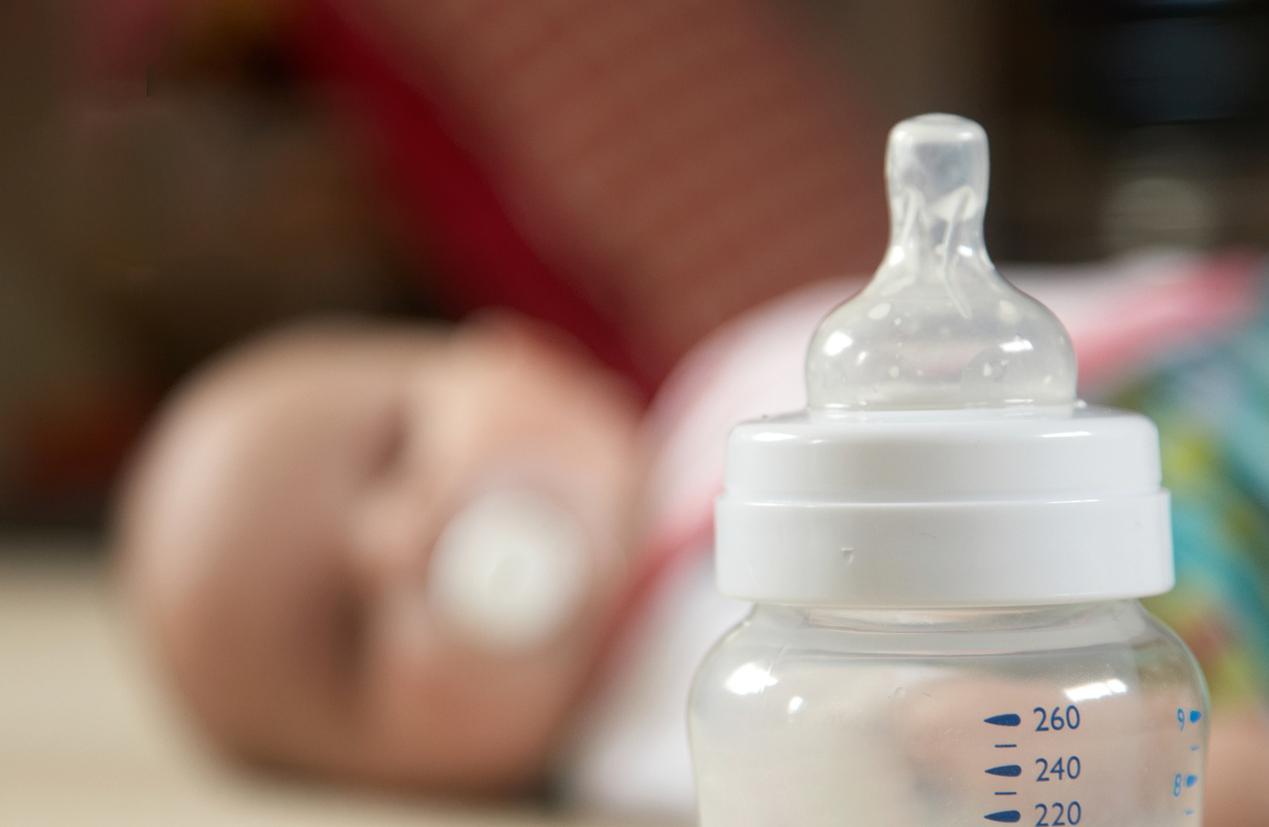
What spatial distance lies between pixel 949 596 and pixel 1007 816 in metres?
0.03

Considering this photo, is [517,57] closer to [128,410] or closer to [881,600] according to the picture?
[128,410]

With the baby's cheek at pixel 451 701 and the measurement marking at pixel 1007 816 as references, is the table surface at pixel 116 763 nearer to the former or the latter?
the baby's cheek at pixel 451 701

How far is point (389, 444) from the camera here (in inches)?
29.6

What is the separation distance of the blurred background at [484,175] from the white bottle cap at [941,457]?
20.0 inches

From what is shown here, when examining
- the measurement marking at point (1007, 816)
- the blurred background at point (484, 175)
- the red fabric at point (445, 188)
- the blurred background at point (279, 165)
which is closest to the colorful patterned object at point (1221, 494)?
the blurred background at point (484, 175)

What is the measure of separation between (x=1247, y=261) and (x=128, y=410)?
4.57 ft

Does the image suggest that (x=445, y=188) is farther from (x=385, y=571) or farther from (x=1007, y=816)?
(x=1007, y=816)

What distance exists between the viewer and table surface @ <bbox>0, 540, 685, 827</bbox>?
69 cm

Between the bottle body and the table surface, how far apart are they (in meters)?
0.40

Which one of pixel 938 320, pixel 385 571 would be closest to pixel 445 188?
pixel 385 571

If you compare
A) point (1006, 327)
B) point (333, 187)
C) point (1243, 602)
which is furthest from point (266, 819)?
point (333, 187)

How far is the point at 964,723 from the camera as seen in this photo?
25 cm

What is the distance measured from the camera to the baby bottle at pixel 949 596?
25 cm

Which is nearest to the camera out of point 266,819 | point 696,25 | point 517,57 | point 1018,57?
point 266,819
